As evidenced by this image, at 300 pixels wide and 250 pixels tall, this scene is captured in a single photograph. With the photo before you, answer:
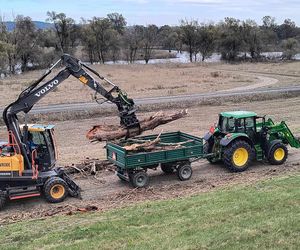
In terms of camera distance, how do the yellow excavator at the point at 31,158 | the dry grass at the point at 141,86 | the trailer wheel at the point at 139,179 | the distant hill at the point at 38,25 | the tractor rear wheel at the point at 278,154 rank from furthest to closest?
the distant hill at the point at 38,25 → the dry grass at the point at 141,86 → the tractor rear wheel at the point at 278,154 → the trailer wheel at the point at 139,179 → the yellow excavator at the point at 31,158

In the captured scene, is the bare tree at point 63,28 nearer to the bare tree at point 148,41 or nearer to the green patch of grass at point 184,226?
the bare tree at point 148,41

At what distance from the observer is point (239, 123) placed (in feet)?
60.2

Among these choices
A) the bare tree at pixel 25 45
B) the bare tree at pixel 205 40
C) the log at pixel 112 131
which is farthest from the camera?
the bare tree at pixel 205 40

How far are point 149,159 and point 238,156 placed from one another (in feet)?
12.5

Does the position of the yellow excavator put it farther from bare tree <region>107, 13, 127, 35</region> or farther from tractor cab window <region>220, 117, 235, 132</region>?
bare tree <region>107, 13, 127, 35</region>

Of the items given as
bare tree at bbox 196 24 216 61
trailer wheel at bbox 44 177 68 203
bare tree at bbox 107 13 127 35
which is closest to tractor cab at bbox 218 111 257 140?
trailer wheel at bbox 44 177 68 203

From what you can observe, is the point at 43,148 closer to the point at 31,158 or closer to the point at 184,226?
the point at 31,158

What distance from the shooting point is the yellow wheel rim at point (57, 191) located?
596 inches

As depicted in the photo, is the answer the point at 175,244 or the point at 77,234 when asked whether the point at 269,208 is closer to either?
the point at 175,244

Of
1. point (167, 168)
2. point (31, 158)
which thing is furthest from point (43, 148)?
point (167, 168)

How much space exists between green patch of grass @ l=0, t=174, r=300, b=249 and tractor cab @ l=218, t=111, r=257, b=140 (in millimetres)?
4386

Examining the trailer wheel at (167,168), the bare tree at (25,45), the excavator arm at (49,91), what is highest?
the bare tree at (25,45)

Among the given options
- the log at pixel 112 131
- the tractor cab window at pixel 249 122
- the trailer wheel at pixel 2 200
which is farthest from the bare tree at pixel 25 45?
the trailer wheel at pixel 2 200

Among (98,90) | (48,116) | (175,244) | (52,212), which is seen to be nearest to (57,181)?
(52,212)
